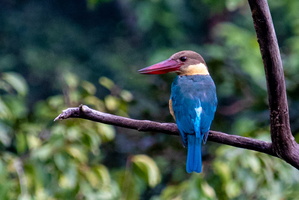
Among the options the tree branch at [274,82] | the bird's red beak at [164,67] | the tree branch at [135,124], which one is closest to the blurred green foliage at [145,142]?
the bird's red beak at [164,67]

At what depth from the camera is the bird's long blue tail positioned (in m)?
2.55

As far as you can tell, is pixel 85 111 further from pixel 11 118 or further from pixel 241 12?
pixel 241 12

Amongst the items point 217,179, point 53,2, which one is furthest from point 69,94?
point 53,2

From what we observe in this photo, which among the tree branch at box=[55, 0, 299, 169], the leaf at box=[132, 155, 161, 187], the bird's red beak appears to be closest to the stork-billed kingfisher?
the bird's red beak

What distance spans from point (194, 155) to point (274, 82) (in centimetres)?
77

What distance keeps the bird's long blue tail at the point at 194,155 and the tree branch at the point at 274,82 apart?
55 centimetres

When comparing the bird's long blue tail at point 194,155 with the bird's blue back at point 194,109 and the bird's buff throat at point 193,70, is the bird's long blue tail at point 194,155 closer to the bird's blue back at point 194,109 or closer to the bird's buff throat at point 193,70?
the bird's blue back at point 194,109

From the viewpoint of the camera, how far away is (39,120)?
3914mm

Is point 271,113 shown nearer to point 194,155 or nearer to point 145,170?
point 194,155

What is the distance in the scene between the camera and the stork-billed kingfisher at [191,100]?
8.50 feet

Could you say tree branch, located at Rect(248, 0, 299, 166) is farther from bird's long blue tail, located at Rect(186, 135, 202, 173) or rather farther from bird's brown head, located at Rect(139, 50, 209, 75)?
bird's brown head, located at Rect(139, 50, 209, 75)


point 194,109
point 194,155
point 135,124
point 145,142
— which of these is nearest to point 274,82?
point 135,124

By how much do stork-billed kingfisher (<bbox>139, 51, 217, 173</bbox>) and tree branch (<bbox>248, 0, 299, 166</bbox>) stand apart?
52 centimetres

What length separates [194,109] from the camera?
2.78 metres
